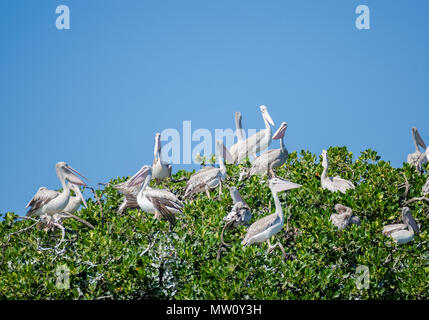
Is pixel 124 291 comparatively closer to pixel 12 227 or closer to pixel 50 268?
pixel 50 268

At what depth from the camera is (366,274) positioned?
36.8ft

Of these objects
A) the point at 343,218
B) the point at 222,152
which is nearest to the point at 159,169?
the point at 222,152

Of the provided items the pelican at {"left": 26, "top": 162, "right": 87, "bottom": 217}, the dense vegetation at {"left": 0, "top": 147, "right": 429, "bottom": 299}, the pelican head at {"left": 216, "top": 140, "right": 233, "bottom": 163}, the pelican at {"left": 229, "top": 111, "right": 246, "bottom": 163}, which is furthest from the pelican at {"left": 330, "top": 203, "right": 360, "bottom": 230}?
the pelican at {"left": 229, "top": 111, "right": 246, "bottom": 163}

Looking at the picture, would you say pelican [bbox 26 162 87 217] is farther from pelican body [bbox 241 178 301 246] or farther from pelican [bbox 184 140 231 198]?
pelican body [bbox 241 178 301 246]

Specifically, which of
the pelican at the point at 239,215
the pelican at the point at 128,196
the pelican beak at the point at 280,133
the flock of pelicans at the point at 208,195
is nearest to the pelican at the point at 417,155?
the flock of pelicans at the point at 208,195

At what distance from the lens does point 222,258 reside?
1135cm

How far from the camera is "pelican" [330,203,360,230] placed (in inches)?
483

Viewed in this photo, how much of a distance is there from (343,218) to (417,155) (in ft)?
27.6

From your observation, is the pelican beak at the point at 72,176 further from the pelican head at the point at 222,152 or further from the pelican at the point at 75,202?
the pelican head at the point at 222,152

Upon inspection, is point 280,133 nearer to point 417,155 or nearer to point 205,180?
point 205,180

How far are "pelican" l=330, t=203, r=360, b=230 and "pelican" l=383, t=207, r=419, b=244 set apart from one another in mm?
570

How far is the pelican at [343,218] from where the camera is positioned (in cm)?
1228
